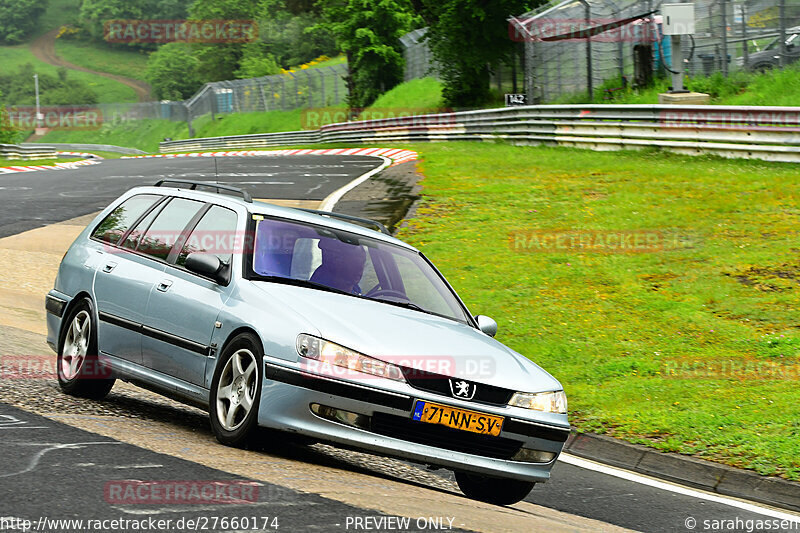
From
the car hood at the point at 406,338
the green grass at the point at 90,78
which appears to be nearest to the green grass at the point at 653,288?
the car hood at the point at 406,338

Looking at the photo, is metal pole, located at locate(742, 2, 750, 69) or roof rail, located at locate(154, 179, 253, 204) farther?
metal pole, located at locate(742, 2, 750, 69)

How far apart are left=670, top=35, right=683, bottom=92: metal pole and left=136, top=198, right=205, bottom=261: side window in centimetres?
1891

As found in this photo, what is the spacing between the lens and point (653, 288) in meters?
13.5

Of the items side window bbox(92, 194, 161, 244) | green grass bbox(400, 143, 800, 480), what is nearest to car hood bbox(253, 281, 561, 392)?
side window bbox(92, 194, 161, 244)

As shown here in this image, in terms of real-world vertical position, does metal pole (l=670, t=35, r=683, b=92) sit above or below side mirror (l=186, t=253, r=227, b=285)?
above

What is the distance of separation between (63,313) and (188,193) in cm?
137

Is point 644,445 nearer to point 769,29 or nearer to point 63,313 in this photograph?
point 63,313

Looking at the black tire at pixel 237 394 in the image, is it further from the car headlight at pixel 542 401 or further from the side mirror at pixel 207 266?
the car headlight at pixel 542 401

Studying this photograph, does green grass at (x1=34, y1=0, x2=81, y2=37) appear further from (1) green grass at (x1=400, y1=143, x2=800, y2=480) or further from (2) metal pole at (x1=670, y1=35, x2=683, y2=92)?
(1) green grass at (x1=400, y1=143, x2=800, y2=480)

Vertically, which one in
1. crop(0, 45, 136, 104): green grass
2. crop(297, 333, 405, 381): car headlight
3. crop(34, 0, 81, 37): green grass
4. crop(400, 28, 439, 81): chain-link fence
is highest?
crop(34, 0, 81, 37): green grass

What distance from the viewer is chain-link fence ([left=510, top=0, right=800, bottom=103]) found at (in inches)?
952

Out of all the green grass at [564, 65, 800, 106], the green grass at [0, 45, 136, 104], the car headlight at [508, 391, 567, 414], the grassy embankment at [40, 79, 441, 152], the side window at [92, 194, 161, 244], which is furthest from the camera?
the green grass at [0, 45, 136, 104]

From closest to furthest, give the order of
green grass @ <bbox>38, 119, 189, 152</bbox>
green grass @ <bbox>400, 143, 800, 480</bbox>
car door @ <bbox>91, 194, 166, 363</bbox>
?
car door @ <bbox>91, 194, 166, 363</bbox> → green grass @ <bbox>400, 143, 800, 480</bbox> → green grass @ <bbox>38, 119, 189, 152</bbox>

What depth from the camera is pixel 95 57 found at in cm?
17312
